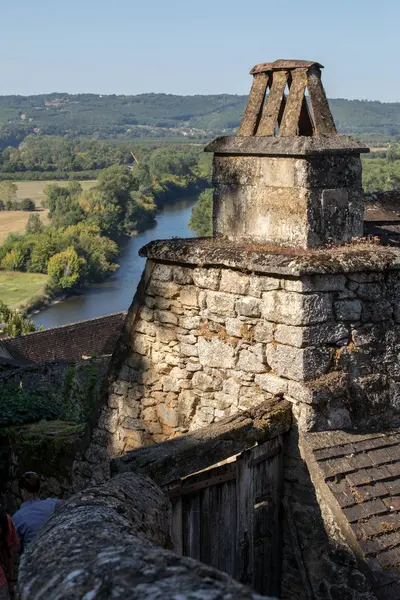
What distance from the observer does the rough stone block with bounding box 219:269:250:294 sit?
5.30m

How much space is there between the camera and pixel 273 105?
5957mm

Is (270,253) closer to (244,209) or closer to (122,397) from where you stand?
(244,209)

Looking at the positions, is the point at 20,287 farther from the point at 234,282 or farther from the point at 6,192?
the point at 234,282

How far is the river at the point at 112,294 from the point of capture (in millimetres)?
68000

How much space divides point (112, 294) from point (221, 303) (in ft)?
229

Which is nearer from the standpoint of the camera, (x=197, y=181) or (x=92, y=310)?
(x=92, y=310)

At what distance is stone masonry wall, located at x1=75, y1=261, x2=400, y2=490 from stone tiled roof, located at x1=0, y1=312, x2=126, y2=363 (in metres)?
21.4

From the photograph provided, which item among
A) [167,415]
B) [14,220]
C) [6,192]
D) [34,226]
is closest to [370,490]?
[167,415]

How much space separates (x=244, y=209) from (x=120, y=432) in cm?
186

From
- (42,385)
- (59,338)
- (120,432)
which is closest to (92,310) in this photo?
(59,338)

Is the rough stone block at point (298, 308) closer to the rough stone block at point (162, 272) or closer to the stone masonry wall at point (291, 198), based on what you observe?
the stone masonry wall at point (291, 198)

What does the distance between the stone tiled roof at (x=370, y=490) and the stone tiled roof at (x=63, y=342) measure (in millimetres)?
22340

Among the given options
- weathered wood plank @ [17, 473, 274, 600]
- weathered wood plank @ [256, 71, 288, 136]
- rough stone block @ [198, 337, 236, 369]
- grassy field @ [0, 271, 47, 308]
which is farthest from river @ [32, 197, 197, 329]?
weathered wood plank @ [17, 473, 274, 600]

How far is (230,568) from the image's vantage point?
495 centimetres
